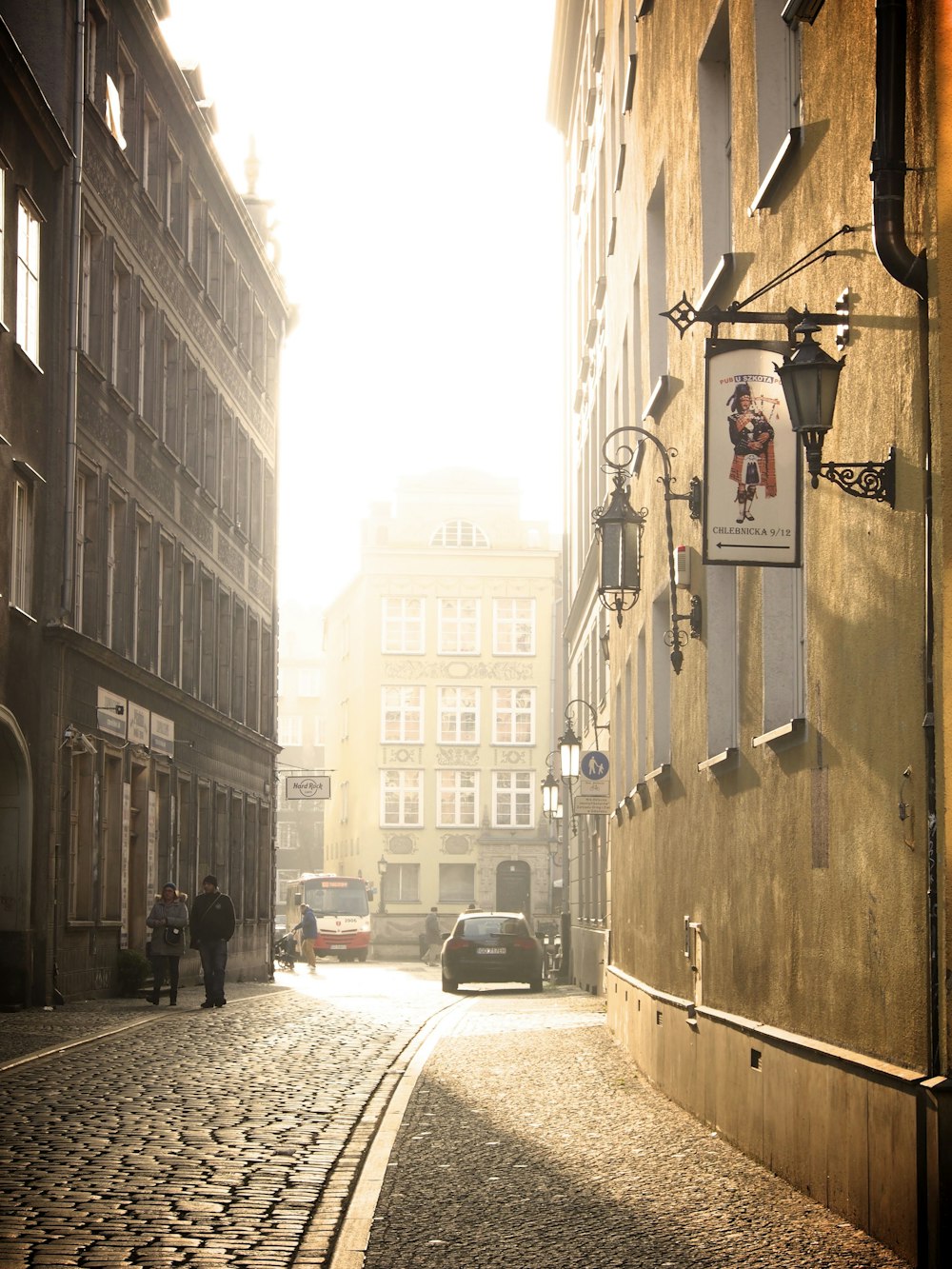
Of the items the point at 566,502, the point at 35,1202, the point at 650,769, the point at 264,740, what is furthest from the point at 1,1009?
the point at 566,502

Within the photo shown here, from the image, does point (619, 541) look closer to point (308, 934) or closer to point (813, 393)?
point (813, 393)

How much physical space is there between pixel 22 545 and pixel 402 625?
A: 200 ft

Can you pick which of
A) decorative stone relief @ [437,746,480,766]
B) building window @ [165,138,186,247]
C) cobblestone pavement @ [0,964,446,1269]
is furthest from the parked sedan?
decorative stone relief @ [437,746,480,766]

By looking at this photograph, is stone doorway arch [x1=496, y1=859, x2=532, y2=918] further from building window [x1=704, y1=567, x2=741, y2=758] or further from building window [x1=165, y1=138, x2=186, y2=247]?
building window [x1=704, y1=567, x2=741, y2=758]

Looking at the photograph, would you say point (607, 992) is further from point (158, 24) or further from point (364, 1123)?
point (158, 24)

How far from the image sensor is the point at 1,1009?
24594 millimetres

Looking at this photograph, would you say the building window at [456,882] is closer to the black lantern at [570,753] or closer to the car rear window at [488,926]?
the car rear window at [488,926]

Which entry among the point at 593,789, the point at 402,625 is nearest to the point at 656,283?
the point at 593,789

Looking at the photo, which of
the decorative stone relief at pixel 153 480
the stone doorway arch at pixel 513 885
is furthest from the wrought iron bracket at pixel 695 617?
the stone doorway arch at pixel 513 885

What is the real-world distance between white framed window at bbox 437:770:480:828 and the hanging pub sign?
73.9 m

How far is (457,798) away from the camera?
275ft

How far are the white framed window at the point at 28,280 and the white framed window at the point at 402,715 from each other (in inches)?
2323

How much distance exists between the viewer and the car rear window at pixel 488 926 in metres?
36.8

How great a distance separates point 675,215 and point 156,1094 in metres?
8.01
